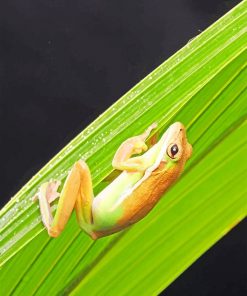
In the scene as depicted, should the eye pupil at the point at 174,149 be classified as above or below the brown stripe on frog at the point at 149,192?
above

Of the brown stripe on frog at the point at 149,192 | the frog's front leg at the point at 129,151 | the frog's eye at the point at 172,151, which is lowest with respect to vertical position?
the brown stripe on frog at the point at 149,192

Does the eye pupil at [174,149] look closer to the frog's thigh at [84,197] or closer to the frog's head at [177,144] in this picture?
the frog's head at [177,144]

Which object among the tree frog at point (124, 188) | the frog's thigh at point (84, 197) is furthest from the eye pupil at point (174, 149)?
the frog's thigh at point (84, 197)

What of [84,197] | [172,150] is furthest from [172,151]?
[84,197]

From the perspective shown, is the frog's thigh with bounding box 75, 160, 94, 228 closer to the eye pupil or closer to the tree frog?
the tree frog

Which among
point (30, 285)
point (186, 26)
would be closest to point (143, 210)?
point (30, 285)

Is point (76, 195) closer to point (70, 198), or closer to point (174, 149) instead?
point (70, 198)

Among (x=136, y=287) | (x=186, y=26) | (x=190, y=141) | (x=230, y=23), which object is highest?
(x=186, y=26)

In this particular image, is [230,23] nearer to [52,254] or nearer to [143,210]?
[143,210]
